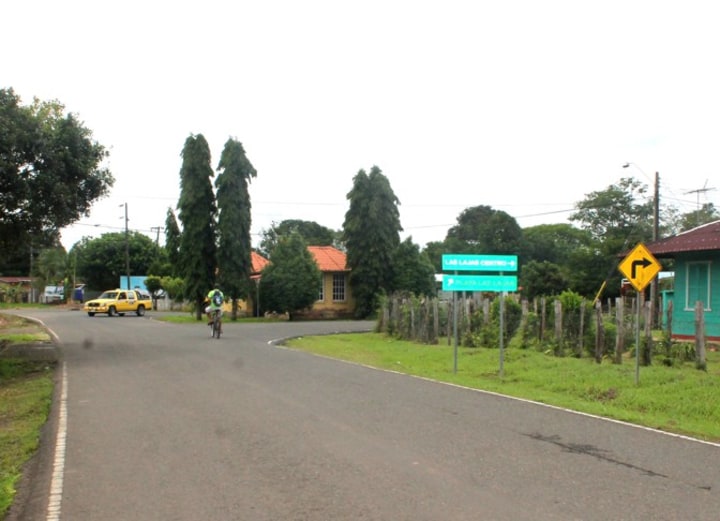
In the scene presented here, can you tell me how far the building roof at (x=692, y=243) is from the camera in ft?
69.0

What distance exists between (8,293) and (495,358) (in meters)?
80.8

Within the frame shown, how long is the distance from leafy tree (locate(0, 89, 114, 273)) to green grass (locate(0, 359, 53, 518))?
3901 mm

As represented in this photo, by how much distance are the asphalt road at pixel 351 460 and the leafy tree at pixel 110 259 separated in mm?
67931

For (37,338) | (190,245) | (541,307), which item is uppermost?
(190,245)

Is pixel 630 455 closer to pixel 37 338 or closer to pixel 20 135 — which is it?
pixel 20 135

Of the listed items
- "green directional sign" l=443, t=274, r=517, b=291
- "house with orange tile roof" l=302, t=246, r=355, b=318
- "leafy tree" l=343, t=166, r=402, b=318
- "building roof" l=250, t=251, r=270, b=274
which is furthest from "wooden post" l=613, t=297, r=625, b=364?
"building roof" l=250, t=251, r=270, b=274

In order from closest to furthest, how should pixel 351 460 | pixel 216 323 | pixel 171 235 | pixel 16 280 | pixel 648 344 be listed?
1. pixel 351 460
2. pixel 648 344
3. pixel 216 323
4. pixel 171 235
5. pixel 16 280

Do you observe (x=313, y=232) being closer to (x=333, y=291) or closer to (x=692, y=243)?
(x=333, y=291)

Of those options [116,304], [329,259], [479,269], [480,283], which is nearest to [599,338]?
[480,283]

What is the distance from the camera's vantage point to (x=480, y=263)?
51.9 feet

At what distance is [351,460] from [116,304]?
148 ft

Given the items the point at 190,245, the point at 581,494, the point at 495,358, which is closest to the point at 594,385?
the point at 495,358

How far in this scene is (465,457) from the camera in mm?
7395

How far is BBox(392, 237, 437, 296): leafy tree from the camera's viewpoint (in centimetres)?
4834
